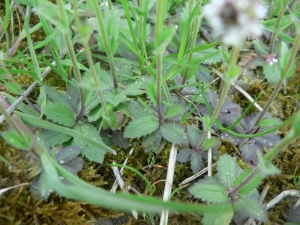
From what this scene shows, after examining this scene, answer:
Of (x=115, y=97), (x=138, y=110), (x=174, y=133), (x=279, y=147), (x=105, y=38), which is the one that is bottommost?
(x=174, y=133)

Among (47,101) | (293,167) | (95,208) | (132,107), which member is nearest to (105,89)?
(132,107)

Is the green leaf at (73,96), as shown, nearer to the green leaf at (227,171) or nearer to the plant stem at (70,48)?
the plant stem at (70,48)

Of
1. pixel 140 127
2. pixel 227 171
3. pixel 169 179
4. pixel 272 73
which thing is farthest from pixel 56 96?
pixel 272 73

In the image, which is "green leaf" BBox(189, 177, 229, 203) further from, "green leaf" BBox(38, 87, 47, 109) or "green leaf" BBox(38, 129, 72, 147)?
"green leaf" BBox(38, 87, 47, 109)

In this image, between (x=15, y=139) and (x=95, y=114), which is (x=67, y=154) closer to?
(x=95, y=114)

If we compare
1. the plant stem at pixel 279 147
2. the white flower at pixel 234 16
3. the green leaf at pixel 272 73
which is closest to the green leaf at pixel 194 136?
the plant stem at pixel 279 147

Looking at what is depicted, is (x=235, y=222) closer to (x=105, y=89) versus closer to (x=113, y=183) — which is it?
(x=113, y=183)
